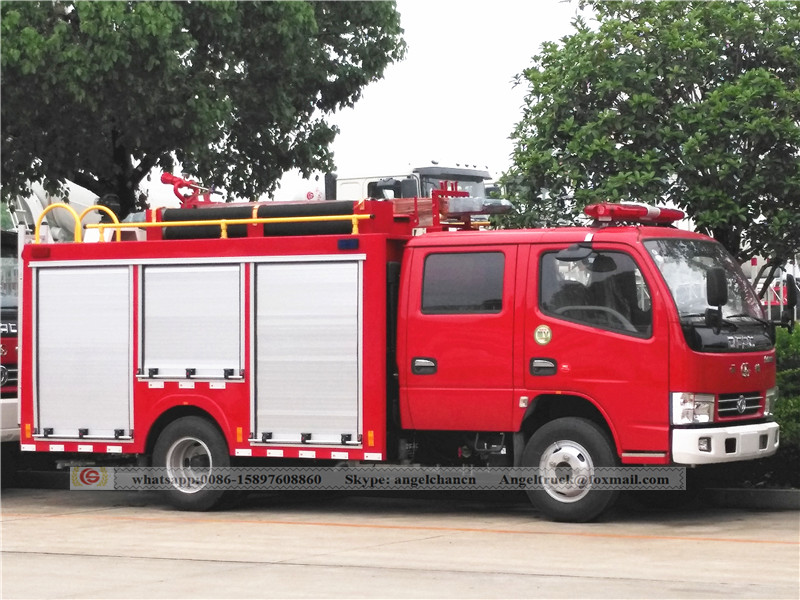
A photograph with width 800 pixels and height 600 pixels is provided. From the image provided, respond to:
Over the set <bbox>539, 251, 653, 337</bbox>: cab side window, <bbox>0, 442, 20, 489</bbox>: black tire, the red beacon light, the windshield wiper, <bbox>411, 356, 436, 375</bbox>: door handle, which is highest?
the red beacon light

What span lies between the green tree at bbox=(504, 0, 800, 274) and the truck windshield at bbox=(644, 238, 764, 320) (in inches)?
64.5

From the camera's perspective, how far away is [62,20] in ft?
68.1

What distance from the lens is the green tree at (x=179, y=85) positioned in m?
20.6

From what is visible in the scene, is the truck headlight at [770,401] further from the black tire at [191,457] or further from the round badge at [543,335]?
the black tire at [191,457]

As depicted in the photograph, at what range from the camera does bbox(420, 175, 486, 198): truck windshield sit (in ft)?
80.9

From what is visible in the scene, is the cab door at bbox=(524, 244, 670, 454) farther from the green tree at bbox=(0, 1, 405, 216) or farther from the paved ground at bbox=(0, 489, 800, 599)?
the green tree at bbox=(0, 1, 405, 216)

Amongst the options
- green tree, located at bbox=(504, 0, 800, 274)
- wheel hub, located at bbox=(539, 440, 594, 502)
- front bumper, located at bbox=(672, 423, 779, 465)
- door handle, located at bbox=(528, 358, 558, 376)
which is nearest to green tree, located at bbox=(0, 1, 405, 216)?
green tree, located at bbox=(504, 0, 800, 274)

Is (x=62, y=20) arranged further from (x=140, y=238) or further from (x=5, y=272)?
(x=140, y=238)

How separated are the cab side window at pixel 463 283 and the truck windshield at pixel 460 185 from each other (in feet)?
39.1

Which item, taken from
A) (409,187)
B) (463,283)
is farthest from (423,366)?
(409,187)

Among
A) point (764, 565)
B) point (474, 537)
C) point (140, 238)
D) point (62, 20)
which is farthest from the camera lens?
point (62, 20)

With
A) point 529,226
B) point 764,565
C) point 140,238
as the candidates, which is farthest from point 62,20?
point 764,565

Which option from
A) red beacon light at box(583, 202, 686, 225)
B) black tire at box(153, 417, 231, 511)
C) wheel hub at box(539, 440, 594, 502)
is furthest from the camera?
black tire at box(153, 417, 231, 511)

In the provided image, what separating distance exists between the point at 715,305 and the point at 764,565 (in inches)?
100.0
